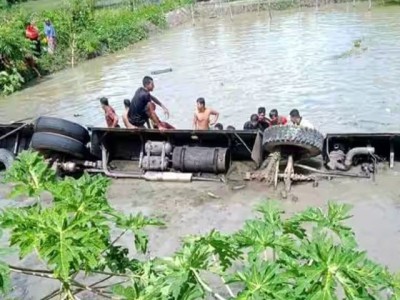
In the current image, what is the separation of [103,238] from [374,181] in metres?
7.88

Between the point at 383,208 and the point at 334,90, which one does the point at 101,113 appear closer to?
the point at 334,90

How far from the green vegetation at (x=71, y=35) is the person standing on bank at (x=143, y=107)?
31.9 feet

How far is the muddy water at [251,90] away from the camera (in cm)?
973

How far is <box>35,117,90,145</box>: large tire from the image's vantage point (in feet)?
37.7

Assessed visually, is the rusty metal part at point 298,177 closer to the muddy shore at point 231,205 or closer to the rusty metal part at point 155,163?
the muddy shore at point 231,205

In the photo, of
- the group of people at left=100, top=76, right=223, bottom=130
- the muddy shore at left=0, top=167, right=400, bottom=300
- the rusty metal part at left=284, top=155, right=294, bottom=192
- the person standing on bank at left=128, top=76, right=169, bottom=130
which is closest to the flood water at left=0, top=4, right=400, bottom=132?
the group of people at left=100, top=76, right=223, bottom=130

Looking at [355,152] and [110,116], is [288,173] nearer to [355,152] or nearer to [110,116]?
[355,152]

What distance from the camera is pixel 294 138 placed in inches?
411

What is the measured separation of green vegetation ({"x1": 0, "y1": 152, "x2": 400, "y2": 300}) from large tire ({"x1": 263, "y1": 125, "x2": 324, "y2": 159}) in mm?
6368

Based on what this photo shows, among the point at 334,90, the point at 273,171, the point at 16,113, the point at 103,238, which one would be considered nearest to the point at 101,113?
the point at 16,113

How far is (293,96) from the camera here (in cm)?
1777

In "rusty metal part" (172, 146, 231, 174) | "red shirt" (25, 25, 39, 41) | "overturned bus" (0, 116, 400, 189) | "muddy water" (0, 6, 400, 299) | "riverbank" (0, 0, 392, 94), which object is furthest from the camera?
"red shirt" (25, 25, 39, 41)

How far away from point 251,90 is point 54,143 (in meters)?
8.83

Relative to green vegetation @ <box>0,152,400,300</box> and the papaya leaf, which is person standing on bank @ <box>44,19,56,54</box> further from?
green vegetation @ <box>0,152,400,300</box>
